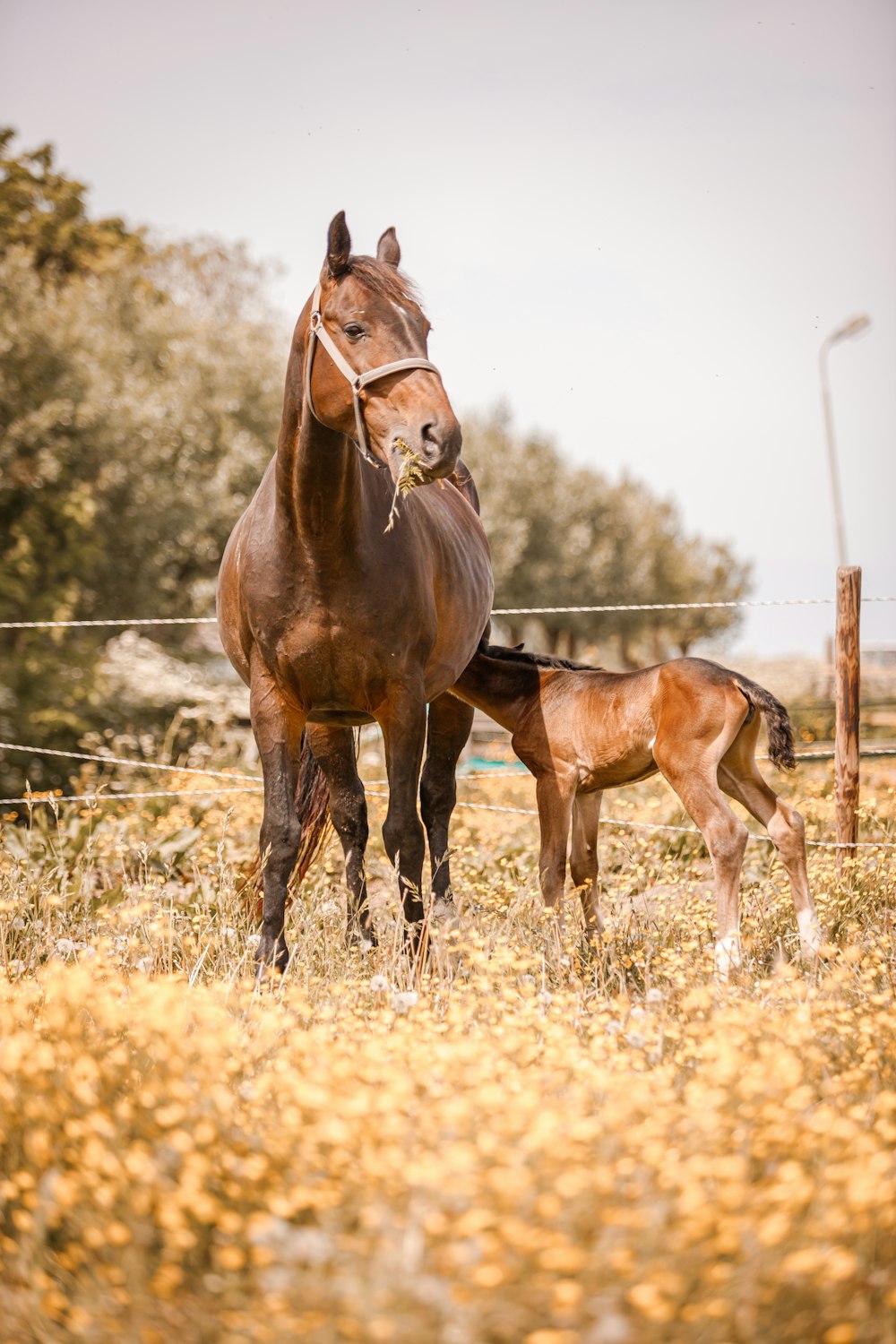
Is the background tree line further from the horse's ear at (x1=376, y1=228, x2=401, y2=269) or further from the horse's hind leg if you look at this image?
the horse's ear at (x1=376, y1=228, x2=401, y2=269)

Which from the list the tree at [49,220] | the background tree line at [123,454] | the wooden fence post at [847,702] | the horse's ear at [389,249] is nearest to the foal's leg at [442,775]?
the wooden fence post at [847,702]

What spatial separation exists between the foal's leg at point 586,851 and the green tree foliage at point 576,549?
23082mm

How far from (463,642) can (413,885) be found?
4.31 ft

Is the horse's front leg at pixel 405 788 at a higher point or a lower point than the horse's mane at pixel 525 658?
lower

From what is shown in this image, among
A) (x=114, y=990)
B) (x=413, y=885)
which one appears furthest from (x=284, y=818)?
(x=114, y=990)

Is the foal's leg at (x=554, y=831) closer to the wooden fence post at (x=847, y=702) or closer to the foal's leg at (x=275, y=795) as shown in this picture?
the foal's leg at (x=275, y=795)

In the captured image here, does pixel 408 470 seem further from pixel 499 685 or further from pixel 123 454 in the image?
pixel 123 454

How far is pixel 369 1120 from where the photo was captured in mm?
2348

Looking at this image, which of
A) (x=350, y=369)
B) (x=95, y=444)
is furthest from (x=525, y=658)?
(x=95, y=444)

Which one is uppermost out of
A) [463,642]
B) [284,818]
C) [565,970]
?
[463,642]

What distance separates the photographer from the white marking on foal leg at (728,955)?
4527 millimetres

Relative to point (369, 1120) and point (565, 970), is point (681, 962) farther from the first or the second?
point (369, 1120)

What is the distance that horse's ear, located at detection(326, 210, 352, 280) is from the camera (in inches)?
163

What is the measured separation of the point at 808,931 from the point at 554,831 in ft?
4.35
